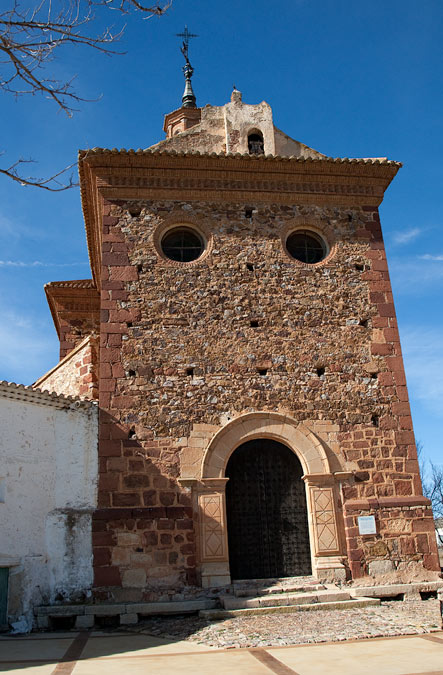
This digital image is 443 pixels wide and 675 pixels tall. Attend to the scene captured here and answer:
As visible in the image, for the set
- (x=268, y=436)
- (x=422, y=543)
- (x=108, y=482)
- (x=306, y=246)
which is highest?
(x=306, y=246)

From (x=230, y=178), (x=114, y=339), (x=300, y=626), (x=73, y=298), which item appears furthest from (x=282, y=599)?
(x=73, y=298)

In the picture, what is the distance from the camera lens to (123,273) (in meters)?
11.3

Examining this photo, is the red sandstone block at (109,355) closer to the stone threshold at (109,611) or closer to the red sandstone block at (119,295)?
the red sandstone block at (119,295)

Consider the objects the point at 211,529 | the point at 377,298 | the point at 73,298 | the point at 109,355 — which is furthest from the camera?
the point at 73,298

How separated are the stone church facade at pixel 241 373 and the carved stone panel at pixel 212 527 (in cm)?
2

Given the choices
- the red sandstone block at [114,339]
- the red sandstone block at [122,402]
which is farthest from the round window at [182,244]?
the red sandstone block at [122,402]

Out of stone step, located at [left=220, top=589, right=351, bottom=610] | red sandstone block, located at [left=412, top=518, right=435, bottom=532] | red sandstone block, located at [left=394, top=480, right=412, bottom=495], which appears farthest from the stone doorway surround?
red sandstone block, located at [left=412, top=518, right=435, bottom=532]

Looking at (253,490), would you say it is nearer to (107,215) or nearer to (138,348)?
(138,348)

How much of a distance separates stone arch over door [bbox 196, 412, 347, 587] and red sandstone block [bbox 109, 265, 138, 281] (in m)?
3.30

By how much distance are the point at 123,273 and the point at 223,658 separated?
23.1 ft

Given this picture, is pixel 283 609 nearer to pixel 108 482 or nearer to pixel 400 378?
pixel 108 482

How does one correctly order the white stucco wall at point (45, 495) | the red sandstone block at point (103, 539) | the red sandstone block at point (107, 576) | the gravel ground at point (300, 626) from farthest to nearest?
1. the red sandstone block at point (103, 539)
2. the red sandstone block at point (107, 576)
3. the white stucco wall at point (45, 495)
4. the gravel ground at point (300, 626)

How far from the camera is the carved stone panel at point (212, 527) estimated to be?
9.76 m

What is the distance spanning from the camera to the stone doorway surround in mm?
9797
